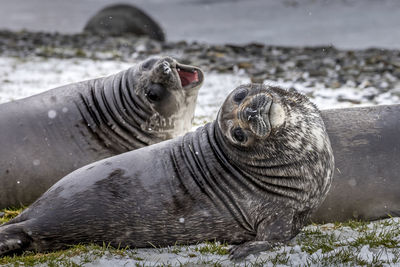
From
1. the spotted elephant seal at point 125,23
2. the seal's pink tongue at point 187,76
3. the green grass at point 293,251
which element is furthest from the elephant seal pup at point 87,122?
the spotted elephant seal at point 125,23

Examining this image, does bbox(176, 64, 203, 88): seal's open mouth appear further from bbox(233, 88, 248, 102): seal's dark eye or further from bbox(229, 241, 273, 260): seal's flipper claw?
bbox(229, 241, 273, 260): seal's flipper claw

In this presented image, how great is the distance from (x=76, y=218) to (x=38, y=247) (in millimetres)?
371

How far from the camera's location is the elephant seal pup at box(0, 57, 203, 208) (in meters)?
5.45

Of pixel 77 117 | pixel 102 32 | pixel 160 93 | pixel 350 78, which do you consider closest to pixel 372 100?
pixel 350 78

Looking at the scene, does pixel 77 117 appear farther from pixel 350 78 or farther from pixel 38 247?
pixel 350 78

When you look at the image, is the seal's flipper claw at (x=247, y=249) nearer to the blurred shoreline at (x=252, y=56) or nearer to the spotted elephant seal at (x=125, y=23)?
the blurred shoreline at (x=252, y=56)

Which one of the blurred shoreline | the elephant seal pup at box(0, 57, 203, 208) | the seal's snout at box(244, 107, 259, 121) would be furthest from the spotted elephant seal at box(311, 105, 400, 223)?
the blurred shoreline

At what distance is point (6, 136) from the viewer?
5.47 meters

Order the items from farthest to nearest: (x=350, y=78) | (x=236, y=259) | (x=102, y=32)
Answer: (x=102, y=32), (x=350, y=78), (x=236, y=259)

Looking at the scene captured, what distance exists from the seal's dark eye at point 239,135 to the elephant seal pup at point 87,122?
179 centimetres

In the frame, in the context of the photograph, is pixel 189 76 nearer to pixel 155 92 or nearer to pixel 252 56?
pixel 155 92

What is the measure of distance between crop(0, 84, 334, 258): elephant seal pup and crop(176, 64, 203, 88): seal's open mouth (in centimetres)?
167

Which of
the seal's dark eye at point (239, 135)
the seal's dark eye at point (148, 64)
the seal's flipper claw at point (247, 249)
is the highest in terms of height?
the seal's dark eye at point (148, 64)

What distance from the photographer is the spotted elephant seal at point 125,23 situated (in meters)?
17.8
